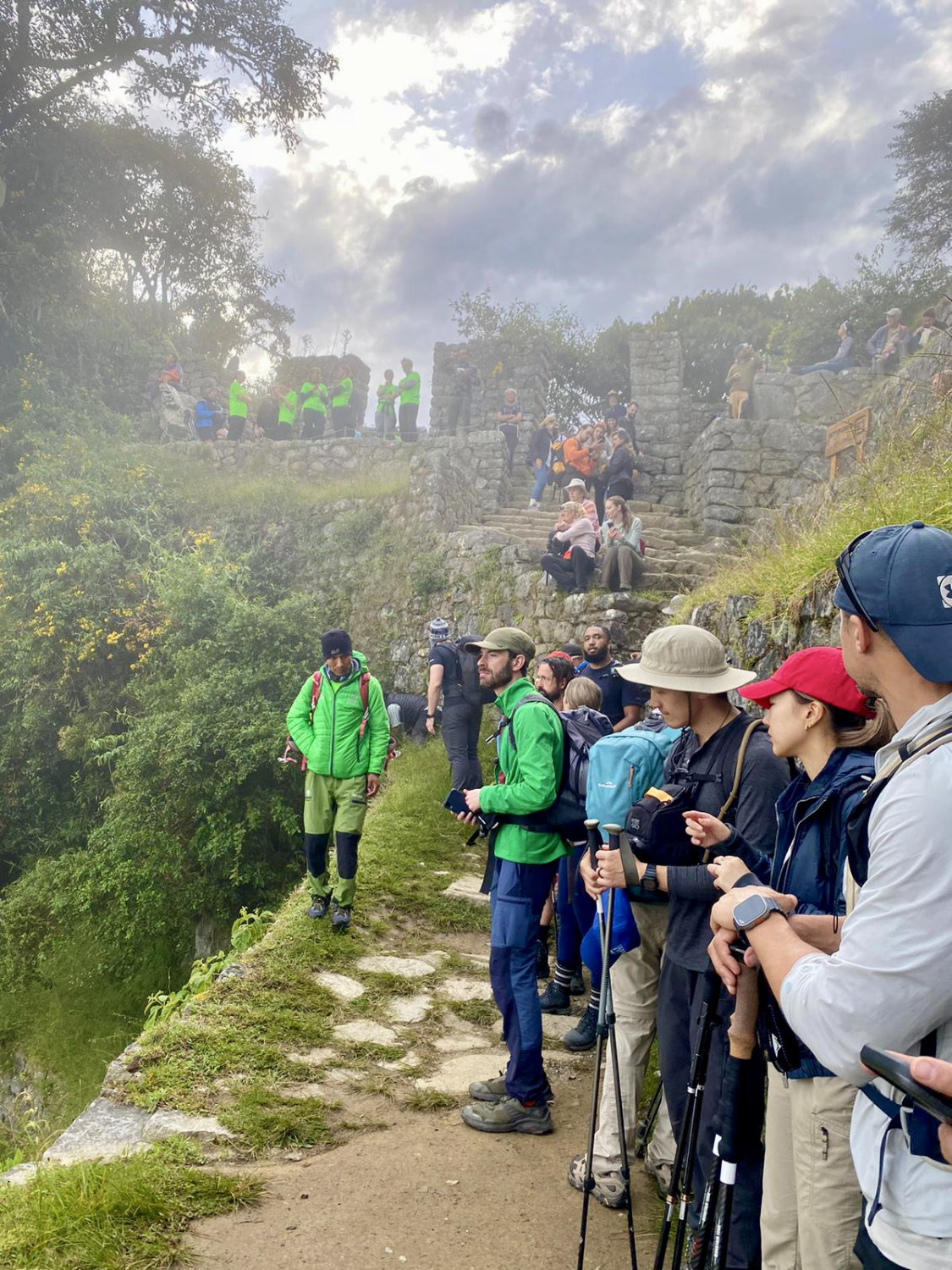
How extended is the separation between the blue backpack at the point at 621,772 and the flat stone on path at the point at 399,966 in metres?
2.60

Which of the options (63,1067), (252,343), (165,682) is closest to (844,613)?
(63,1067)

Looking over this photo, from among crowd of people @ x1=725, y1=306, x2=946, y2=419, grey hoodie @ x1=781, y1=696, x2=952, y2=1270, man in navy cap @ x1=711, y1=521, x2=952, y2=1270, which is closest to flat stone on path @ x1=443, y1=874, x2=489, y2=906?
man in navy cap @ x1=711, y1=521, x2=952, y2=1270

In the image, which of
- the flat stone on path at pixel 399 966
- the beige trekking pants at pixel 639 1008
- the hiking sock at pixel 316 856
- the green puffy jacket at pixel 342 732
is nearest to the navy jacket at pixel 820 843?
the beige trekking pants at pixel 639 1008

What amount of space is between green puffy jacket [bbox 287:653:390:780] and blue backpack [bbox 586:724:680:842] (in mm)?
2838

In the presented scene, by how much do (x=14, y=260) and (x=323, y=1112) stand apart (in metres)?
20.7

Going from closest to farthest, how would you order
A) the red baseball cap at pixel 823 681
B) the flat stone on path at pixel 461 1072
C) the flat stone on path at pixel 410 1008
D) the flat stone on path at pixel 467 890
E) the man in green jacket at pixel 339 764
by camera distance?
the red baseball cap at pixel 823 681, the flat stone on path at pixel 461 1072, the flat stone on path at pixel 410 1008, the man in green jacket at pixel 339 764, the flat stone on path at pixel 467 890

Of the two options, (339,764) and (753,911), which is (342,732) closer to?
(339,764)

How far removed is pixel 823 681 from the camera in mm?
2023

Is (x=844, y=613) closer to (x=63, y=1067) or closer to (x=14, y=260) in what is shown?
(x=63, y=1067)

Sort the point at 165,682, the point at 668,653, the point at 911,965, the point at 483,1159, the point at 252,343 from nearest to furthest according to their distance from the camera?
the point at 911,965, the point at 668,653, the point at 483,1159, the point at 165,682, the point at 252,343

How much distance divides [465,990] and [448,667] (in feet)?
10.2

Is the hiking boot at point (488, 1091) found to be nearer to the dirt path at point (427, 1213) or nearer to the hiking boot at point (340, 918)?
the dirt path at point (427, 1213)

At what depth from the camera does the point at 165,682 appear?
1148cm

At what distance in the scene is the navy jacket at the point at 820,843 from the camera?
Answer: 5.87 ft
